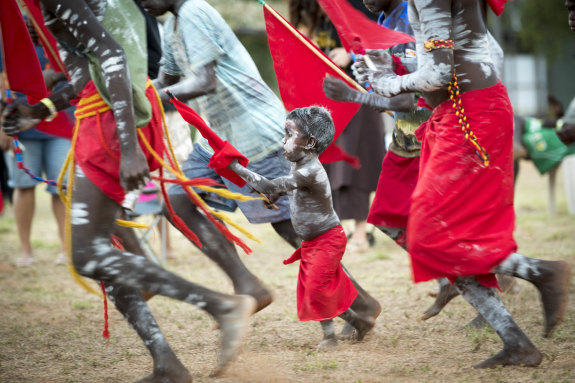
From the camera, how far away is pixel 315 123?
346 cm

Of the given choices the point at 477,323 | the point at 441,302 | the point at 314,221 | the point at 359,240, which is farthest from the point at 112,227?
the point at 359,240

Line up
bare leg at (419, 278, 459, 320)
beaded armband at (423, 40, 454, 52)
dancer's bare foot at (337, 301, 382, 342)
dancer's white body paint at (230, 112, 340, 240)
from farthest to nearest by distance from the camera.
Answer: bare leg at (419, 278, 459, 320) < dancer's bare foot at (337, 301, 382, 342) < dancer's white body paint at (230, 112, 340, 240) < beaded armband at (423, 40, 454, 52)

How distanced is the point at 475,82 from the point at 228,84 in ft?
4.52

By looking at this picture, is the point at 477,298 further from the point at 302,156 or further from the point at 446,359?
the point at 302,156

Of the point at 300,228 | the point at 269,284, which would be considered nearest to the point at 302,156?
the point at 300,228

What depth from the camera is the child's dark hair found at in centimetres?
343

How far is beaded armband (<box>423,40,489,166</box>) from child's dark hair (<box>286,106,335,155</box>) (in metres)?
0.67

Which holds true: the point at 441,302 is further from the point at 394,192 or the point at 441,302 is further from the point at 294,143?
the point at 294,143

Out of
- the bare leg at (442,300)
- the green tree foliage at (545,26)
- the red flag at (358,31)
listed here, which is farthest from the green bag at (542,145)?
the green tree foliage at (545,26)

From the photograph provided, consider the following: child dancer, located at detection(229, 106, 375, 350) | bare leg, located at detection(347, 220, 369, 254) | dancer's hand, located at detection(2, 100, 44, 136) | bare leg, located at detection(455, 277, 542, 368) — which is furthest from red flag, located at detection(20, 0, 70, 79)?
bare leg, located at detection(347, 220, 369, 254)

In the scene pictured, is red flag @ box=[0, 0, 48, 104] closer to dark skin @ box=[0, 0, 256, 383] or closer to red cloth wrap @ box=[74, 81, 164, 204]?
dark skin @ box=[0, 0, 256, 383]

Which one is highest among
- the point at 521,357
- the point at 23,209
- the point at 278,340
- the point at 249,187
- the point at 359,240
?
the point at 249,187

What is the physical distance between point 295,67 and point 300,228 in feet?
3.57

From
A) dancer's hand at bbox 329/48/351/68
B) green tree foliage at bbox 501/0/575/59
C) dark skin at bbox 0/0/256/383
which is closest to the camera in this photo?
dark skin at bbox 0/0/256/383
